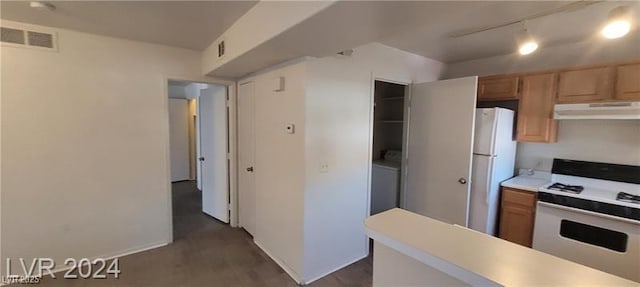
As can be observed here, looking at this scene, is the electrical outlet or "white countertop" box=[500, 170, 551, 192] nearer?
the electrical outlet

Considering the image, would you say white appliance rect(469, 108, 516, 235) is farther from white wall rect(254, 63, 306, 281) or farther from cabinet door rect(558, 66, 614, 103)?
white wall rect(254, 63, 306, 281)

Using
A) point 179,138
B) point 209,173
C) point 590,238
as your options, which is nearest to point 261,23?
point 209,173

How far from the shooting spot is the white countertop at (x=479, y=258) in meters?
0.90

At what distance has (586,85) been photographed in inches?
100.0

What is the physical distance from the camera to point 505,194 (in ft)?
9.37

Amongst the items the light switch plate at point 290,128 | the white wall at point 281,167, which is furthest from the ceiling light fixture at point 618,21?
the light switch plate at point 290,128

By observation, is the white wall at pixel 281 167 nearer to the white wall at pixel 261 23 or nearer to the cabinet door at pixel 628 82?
the white wall at pixel 261 23

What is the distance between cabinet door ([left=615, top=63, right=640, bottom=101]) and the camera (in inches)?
90.1

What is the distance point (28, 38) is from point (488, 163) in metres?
4.58

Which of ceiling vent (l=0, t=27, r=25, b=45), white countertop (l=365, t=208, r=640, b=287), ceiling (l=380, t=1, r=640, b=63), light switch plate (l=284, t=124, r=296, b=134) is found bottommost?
white countertop (l=365, t=208, r=640, b=287)

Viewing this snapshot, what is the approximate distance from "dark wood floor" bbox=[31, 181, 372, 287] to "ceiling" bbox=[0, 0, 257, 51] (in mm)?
2360

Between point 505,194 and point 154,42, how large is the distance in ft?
13.8

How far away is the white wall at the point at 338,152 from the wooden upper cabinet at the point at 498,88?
1.13m

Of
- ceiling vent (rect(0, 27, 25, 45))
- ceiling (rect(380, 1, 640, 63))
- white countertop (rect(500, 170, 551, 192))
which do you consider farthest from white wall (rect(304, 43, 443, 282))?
ceiling vent (rect(0, 27, 25, 45))
